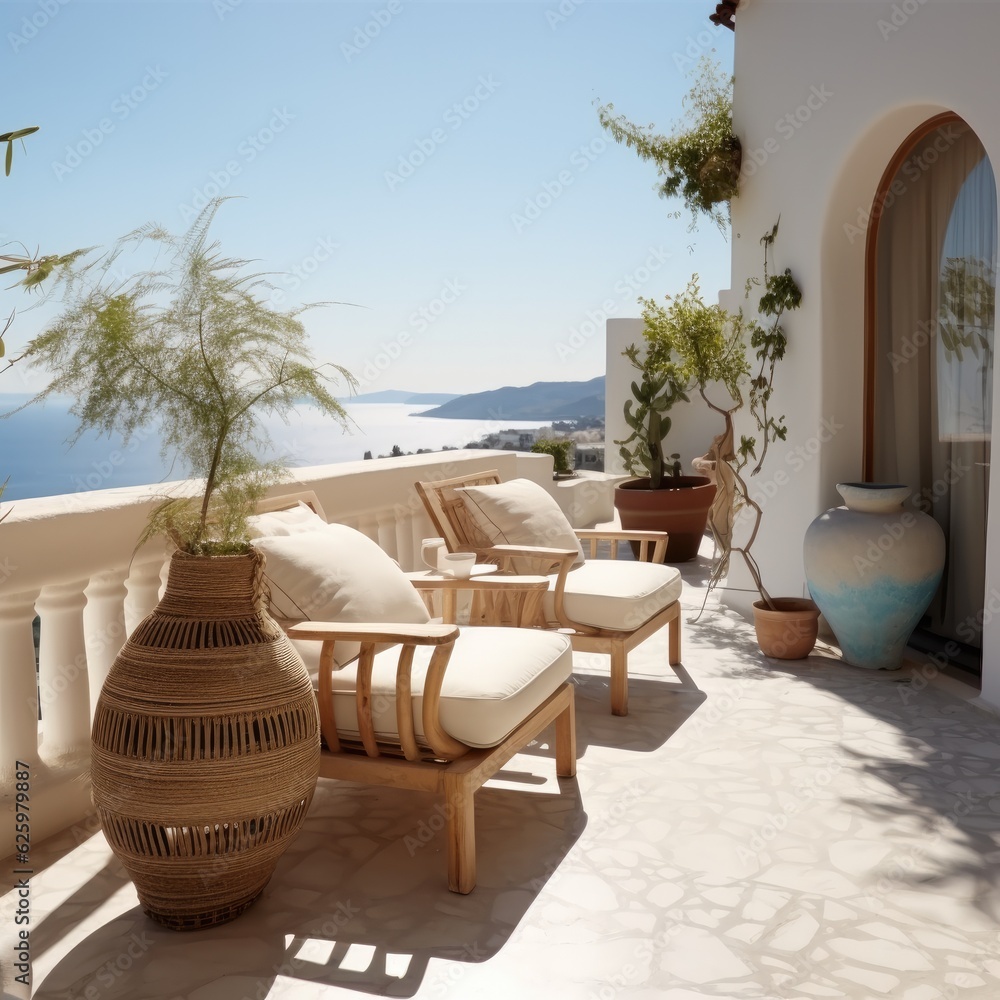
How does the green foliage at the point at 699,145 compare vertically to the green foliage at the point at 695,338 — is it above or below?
above

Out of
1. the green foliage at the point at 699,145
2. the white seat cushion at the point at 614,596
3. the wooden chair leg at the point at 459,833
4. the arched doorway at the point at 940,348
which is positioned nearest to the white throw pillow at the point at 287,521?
the wooden chair leg at the point at 459,833

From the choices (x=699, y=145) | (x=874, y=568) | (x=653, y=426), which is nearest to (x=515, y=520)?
(x=874, y=568)

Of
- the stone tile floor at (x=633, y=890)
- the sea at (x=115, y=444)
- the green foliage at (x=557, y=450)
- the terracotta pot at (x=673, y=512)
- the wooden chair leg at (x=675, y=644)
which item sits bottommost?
the stone tile floor at (x=633, y=890)

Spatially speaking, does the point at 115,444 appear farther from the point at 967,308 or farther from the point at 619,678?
the point at 967,308

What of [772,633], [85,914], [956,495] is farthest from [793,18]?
[85,914]

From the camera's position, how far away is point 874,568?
418cm

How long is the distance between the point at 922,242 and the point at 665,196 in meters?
1.67

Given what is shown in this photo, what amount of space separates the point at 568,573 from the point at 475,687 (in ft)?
5.36

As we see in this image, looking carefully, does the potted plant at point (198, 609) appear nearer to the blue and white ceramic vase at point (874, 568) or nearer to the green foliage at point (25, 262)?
the green foliage at point (25, 262)

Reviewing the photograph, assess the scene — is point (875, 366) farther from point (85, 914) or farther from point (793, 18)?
point (85, 914)

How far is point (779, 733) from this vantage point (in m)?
3.54

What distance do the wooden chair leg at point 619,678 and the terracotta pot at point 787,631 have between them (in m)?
A: 1.14

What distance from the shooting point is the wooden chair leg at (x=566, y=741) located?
3.08m

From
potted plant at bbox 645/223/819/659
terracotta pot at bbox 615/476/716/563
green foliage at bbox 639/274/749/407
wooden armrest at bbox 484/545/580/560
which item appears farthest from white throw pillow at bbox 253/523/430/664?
terracotta pot at bbox 615/476/716/563
